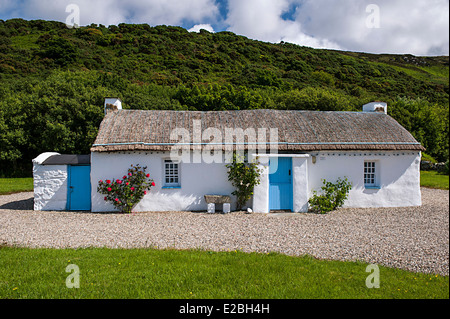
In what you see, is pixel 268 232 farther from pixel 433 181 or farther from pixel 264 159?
pixel 433 181

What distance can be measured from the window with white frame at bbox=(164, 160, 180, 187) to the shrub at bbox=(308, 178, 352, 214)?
5.89 m

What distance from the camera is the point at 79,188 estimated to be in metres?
12.7

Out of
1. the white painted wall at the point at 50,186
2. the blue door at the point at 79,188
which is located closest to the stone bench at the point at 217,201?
the blue door at the point at 79,188

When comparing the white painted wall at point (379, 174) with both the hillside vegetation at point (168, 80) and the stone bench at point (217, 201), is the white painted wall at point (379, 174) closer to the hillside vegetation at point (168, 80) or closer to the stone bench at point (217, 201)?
the stone bench at point (217, 201)

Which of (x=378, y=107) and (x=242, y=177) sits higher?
(x=378, y=107)

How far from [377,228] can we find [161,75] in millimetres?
43853

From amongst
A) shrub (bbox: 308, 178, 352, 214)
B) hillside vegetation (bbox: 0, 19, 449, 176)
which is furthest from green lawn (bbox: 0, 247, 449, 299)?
shrub (bbox: 308, 178, 352, 214)

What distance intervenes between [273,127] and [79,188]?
30.5 feet

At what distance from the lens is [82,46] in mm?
54688

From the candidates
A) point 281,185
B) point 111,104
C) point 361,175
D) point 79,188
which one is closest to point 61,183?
point 79,188

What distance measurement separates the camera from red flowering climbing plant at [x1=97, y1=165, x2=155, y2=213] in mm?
11711
